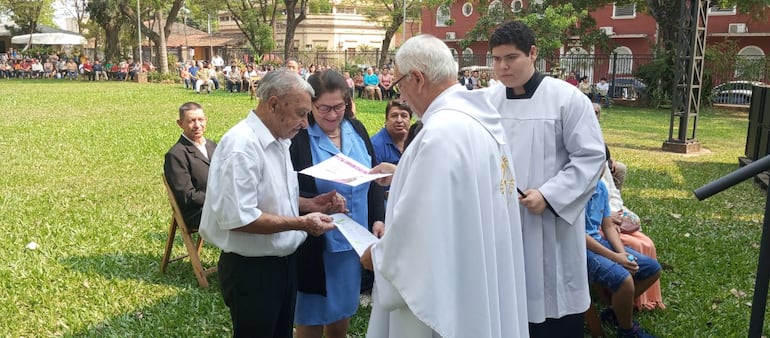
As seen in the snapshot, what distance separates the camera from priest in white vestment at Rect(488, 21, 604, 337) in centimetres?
311

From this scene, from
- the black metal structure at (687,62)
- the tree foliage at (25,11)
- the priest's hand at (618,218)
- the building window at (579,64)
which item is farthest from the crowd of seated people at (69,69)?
the priest's hand at (618,218)

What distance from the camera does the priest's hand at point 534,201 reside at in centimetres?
302

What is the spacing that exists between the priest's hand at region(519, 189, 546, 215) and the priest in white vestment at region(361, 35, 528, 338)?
0.65 m

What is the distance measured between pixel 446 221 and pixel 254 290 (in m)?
1.27

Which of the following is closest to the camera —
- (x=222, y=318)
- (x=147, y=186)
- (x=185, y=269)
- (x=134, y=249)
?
(x=222, y=318)

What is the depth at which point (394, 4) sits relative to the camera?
4659 cm

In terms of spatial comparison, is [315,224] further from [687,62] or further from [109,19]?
[109,19]

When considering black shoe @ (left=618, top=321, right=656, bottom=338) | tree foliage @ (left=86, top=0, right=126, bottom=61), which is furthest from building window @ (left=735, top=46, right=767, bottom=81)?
tree foliage @ (left=86, top=0, right=126, bottom=61)

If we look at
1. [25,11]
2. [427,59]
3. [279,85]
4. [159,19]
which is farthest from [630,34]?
[25,11]

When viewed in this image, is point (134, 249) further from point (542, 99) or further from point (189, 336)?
point (542, 99)

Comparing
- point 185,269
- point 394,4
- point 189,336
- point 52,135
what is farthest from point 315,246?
point 394,4

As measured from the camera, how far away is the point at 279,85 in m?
2.83

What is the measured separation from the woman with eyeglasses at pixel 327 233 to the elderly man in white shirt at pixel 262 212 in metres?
0.20

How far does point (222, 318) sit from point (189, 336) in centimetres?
33
